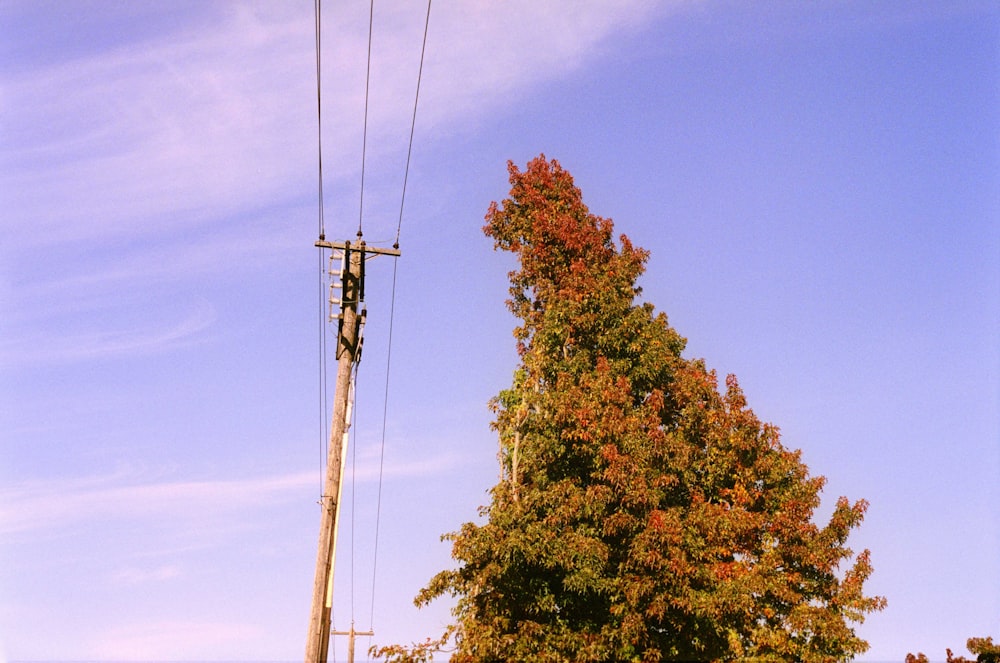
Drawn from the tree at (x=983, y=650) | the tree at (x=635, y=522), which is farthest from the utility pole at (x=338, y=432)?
the tree at (x=983, y=650)

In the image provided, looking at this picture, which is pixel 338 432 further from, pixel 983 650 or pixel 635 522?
pixel 983 650

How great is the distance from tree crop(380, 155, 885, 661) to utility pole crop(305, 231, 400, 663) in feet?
21.9

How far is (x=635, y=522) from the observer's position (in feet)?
76.4

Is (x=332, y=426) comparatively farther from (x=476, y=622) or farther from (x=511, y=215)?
(x=511, y=215)

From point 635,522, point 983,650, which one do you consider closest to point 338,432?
point 635,522

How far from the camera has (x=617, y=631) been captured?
22.7 m

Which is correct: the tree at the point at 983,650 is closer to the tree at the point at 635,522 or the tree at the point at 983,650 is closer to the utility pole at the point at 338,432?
the tree at the point at 635,522

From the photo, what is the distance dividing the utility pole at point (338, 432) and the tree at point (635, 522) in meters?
6.67

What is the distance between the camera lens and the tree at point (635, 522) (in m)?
22.9

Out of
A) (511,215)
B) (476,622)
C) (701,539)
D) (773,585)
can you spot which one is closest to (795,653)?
(773,585)

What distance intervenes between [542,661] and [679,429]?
7885 mm

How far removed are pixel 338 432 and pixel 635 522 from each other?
8.94 metres

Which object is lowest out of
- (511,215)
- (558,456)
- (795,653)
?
(795,653)

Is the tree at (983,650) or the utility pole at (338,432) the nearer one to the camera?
the utility pole at (338,432)
